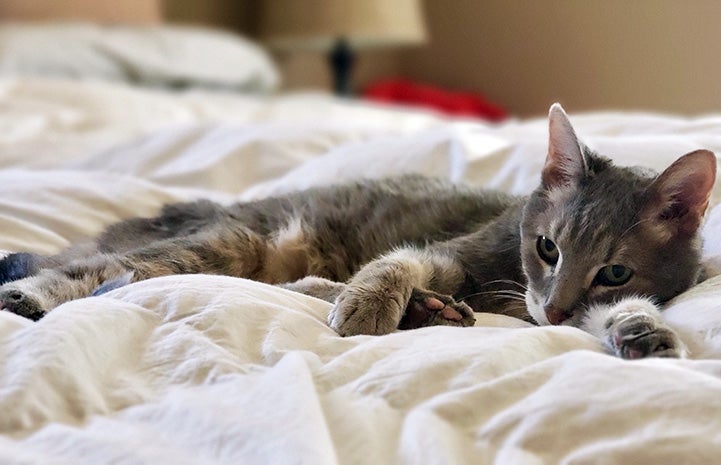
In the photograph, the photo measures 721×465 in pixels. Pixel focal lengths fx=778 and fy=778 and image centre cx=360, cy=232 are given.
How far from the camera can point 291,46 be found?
429 cm

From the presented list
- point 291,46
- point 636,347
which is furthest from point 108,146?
point 291,46

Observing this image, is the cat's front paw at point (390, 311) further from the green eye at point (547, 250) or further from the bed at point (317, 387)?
the green eye at point (547, 250)

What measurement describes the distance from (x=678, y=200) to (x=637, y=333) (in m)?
0.29

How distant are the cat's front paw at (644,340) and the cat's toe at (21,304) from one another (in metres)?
0.69

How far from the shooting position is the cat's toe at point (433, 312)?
3.26ft

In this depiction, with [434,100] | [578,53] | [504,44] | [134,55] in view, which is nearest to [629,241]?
[134,55]

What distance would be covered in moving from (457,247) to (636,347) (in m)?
0.48

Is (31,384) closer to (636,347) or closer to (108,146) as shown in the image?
(636,347)

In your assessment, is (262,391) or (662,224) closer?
(262,391)

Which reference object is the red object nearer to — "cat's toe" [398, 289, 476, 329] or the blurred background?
the blurred background

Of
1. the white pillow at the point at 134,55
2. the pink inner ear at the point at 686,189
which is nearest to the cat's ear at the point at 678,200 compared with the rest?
the pink inner ear at the point at 686,189

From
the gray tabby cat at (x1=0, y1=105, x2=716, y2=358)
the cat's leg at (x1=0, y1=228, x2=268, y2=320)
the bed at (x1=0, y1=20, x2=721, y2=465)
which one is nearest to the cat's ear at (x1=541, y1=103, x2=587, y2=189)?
the gray tabby cat at (x1=0, y1=105, x2=716, y2=358)

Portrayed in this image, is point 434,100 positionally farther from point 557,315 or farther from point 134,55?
point 557,315

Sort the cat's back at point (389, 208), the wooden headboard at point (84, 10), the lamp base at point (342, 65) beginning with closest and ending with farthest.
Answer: the cat's back at point (389, 208)
the wooden headboard at point (84, 10)
the lamp base at point (342, 65)
